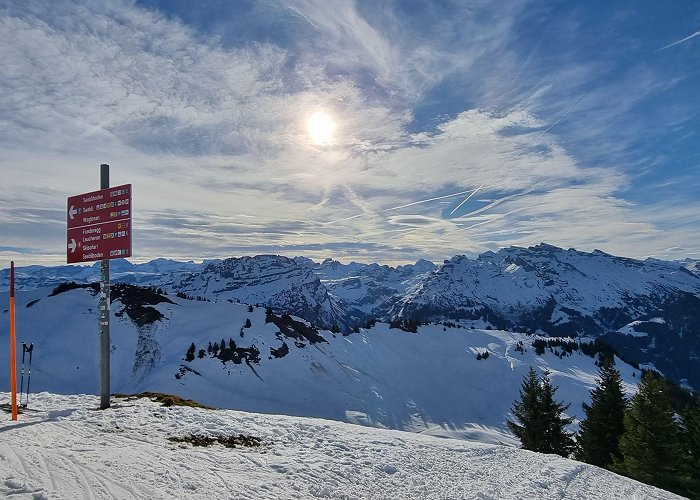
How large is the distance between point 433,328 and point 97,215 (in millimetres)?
148930

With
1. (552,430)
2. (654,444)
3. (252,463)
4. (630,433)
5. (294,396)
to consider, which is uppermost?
(252,463)

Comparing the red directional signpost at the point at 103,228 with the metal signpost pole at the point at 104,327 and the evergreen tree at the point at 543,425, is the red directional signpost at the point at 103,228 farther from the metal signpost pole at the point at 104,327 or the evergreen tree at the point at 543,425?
the evergreen tree at the point at 543,425

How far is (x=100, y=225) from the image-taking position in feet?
59.6

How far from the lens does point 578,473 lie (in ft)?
51.1

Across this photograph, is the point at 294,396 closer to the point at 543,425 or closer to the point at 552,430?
the point at 543,425

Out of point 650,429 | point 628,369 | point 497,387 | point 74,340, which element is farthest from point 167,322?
point 628,369

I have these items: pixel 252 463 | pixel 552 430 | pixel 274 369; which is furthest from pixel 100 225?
pixel 274 369

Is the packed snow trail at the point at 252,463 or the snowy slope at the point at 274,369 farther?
the snowy slope at the point at 274,369

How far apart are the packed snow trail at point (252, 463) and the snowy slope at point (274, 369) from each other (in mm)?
61521

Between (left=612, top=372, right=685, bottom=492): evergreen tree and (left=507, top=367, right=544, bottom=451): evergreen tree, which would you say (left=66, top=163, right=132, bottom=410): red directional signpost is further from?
(left=507, top=367, right=544, bottom=451): evergreen tree

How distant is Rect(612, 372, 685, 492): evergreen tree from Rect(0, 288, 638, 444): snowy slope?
59.9 metres

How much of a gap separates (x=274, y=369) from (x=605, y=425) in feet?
227

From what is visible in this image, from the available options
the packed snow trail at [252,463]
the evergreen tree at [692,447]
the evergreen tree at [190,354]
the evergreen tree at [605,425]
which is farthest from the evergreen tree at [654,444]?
the evergreen tree at [190,354]

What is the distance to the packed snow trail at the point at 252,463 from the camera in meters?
9.52
